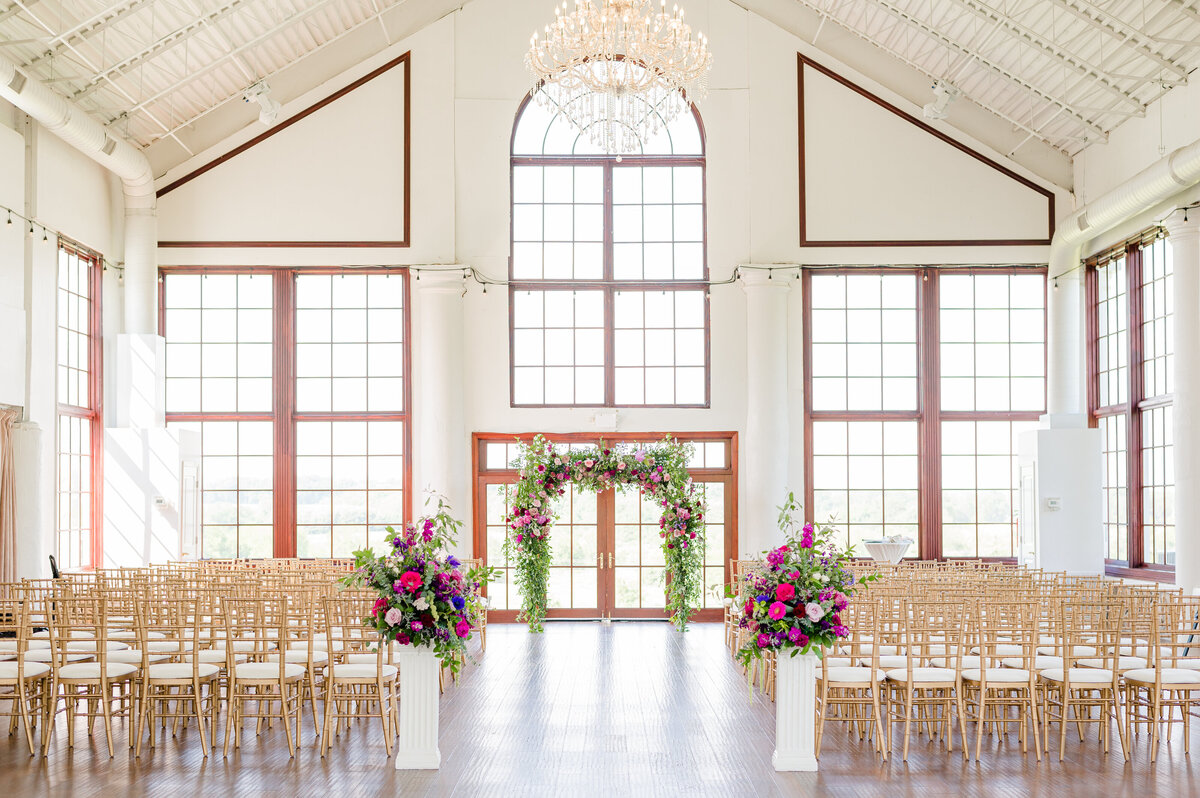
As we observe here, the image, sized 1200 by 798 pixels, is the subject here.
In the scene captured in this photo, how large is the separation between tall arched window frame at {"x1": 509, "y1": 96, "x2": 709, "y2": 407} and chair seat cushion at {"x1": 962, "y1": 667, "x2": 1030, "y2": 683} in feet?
28.1

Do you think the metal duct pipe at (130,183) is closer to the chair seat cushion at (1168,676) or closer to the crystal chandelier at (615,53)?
the crystal chandelier at (615,53)

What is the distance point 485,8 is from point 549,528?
23.3ft

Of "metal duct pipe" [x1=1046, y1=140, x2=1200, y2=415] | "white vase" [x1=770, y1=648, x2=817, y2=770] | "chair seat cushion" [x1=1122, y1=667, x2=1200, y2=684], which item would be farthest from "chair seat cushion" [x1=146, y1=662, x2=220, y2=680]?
"metal duct pipe" [x1=1046, y1=140, x2=1200, y2=415]

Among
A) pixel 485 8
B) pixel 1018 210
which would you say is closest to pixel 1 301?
pixel 485 8

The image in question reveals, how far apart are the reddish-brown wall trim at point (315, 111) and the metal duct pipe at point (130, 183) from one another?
1.87 feet

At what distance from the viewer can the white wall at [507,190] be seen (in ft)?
51.1

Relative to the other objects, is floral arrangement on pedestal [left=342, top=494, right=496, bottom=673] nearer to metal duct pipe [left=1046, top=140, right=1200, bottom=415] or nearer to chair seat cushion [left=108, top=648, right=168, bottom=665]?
chair seat cushion [left=108, top=648, right=168, bottom=665]

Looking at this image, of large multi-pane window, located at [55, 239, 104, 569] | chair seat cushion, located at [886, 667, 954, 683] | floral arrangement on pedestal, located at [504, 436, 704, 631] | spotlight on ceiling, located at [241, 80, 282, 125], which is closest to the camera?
chair seat cushion, located at [886, 667, 954, 683]

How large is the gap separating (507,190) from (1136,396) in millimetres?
8243

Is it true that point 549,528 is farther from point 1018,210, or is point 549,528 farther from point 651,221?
point 1018,210

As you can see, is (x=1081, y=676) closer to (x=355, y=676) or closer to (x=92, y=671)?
(x=355, y=676)

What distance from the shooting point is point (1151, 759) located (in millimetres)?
7059

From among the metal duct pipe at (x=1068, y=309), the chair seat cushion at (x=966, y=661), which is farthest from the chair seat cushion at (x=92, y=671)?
the metal duct pipe at (x=1068, y=309)

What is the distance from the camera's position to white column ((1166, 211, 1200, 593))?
11664 mm
